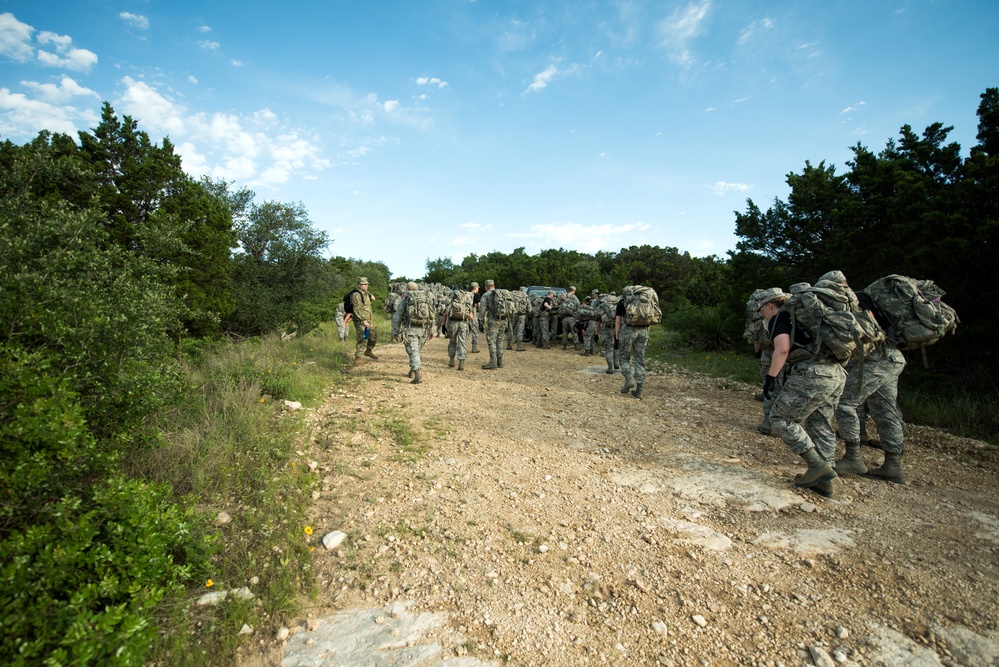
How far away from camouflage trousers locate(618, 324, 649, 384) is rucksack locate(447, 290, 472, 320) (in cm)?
312

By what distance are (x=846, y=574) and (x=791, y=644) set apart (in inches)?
34.0

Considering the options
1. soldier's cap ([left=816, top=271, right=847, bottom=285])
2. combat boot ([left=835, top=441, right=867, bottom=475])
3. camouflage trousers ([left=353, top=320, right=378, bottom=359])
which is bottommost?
combat boot ([left=835, top=441, right=867, bottom=475])

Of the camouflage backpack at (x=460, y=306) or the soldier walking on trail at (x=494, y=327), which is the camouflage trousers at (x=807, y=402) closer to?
the camouflage backpack at (x=460, y=306)

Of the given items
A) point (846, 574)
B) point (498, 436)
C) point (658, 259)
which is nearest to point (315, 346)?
point (498, 436)

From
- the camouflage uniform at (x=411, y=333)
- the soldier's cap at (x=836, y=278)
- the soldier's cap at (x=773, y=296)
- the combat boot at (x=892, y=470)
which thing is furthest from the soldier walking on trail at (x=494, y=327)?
the combat boot at (x=892, y=470)

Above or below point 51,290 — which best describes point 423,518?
below

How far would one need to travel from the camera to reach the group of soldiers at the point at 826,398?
3996 mm

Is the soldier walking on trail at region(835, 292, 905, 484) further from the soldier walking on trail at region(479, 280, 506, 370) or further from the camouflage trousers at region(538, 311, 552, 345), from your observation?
the camouflage trousers at region(538, 311, 552, 345)

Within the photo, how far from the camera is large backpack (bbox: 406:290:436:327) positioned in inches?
330

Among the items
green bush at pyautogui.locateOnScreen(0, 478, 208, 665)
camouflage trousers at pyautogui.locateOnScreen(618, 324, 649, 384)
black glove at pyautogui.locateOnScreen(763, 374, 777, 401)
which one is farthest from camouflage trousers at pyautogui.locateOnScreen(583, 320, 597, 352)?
green bush at pyautogui.locateOnScreen(0, 478, 208, 665)

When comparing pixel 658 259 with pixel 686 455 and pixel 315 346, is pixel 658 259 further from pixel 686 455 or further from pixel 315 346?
pixel 686 455

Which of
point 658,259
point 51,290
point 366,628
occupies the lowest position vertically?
point 366,628

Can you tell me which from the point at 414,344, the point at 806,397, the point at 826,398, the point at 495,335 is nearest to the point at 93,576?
the point at 806,397

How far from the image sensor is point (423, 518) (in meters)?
3.54
